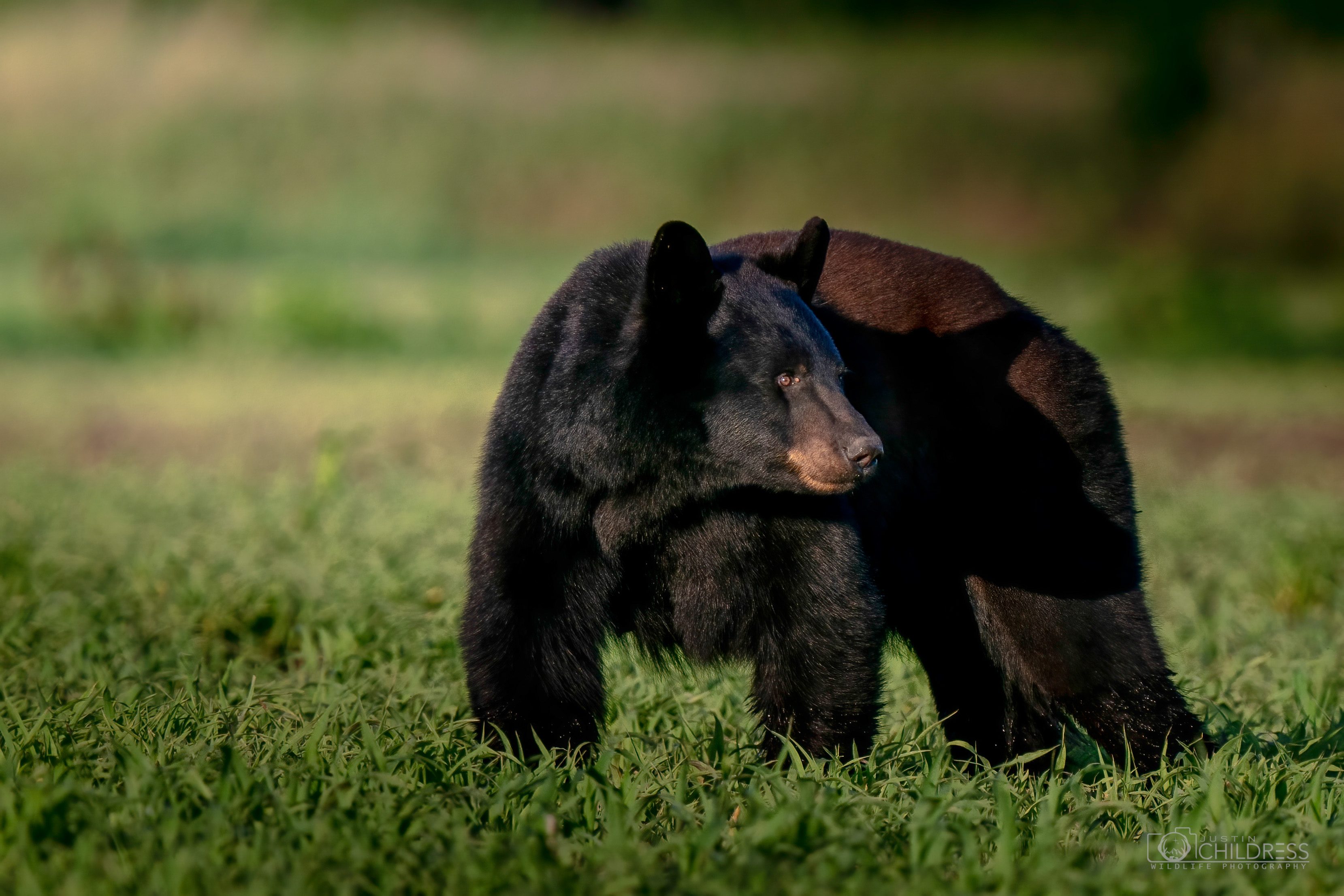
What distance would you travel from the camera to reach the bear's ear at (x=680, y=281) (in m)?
3.32

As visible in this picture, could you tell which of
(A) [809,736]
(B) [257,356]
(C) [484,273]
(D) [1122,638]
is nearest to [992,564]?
(D) [1122,638]

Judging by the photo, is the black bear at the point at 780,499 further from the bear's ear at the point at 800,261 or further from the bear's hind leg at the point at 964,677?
the bear's hind leg at the point at 964,677


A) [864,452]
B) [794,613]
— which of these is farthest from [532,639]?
[864,452]

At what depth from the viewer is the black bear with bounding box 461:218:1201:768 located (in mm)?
3449

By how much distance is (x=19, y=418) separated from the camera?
1118 centimetres

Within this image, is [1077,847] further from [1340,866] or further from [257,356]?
[257,356]

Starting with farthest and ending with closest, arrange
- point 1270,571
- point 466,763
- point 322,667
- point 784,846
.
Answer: point 1270,571
point 322,667
point 466,763
point 784,846

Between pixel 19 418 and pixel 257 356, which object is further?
pixel 257 356

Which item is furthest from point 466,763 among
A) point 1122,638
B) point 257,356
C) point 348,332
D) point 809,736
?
point 348,332

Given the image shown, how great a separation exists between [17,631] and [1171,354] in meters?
14.8

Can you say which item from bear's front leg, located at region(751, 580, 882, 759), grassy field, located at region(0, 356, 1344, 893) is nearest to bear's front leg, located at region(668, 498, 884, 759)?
bear's front leg, located at region(751, 580, 882, 759)

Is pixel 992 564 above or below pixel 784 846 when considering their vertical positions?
above

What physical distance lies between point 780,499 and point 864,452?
367 millimetres

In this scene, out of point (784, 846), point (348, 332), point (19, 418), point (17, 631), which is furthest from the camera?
point (348, 332)
